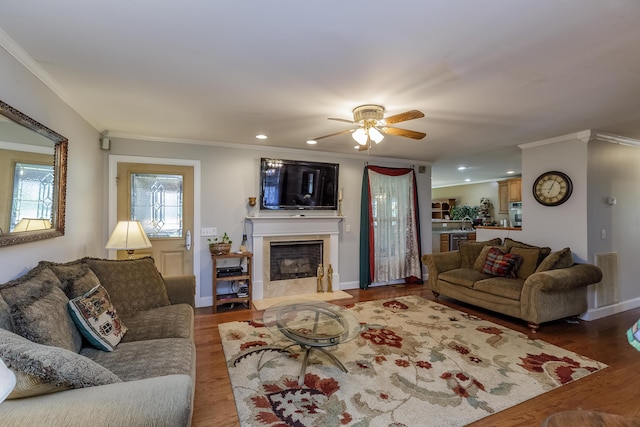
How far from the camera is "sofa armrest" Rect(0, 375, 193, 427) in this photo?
96 cm

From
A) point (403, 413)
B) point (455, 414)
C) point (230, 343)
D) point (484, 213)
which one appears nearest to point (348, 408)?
point (403, 413)

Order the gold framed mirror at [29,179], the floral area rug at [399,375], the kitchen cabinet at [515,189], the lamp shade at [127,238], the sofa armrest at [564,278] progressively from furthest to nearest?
the kitchen cabinet at [515,189] → the sofa armrest at [564,278] → the lamp shade at [127,238] → the floral area rug at [399,375] → the gold framed mirror at [29,179]

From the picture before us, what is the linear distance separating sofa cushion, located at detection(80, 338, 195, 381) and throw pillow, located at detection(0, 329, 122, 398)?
1.43 feet

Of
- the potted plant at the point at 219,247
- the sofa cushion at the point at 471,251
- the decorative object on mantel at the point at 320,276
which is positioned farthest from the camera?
the decorative object on mantel at the point at 320,276

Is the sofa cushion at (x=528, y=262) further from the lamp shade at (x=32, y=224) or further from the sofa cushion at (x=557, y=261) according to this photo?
the lamp shade at (x=32, y=224)

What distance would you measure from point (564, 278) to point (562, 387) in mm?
1458

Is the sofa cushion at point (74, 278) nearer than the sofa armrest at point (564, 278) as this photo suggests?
Yes

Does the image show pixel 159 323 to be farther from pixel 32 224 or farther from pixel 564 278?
pixel 564 278

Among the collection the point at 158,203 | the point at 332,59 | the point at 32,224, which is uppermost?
the point at 332,59

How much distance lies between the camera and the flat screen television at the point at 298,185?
4.66 meters

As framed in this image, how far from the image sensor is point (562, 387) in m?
2.29

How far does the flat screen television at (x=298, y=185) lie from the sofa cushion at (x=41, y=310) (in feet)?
9.76

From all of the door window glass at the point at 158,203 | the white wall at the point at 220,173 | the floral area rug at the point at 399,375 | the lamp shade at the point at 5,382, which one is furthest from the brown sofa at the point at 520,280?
the lamp shade at the point at 5,382

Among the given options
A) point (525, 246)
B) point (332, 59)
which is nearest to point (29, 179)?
point (332, 59)
